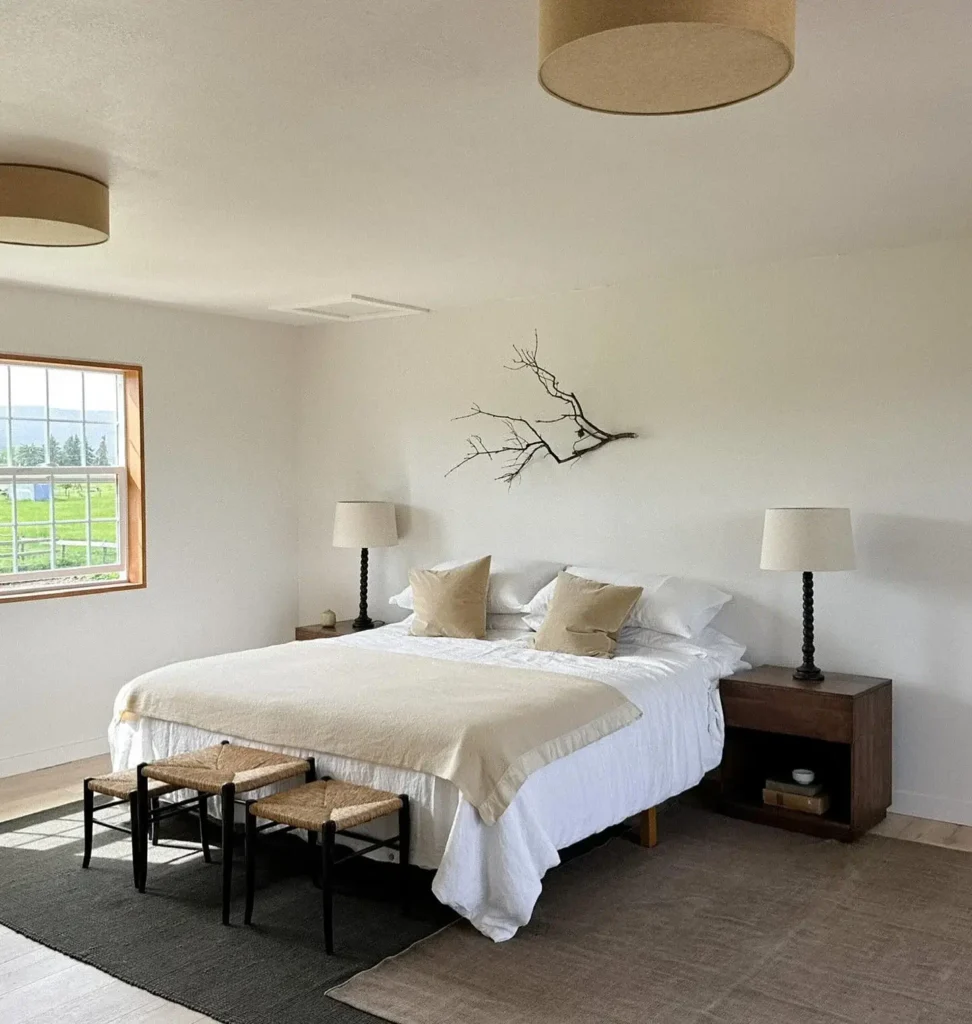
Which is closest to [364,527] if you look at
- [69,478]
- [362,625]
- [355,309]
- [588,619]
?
[362,625]

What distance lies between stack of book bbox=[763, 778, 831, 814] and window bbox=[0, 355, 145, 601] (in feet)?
11.6

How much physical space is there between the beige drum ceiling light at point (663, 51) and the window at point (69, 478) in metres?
4.22

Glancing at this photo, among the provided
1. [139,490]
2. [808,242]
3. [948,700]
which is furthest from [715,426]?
[139,490]

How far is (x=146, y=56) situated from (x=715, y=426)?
3.34 metres

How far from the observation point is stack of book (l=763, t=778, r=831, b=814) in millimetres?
4449

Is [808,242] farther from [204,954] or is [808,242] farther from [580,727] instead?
[204,954]

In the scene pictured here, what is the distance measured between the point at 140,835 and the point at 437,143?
2.58 meters

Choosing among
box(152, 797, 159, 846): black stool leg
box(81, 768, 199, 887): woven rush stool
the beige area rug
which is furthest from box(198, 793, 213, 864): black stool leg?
the beige area rug

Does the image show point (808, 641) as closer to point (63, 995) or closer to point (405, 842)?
point (405, 842)

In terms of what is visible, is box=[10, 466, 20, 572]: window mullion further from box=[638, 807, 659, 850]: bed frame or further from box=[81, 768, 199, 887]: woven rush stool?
box=[638, 807, 659, 850]: bed frame

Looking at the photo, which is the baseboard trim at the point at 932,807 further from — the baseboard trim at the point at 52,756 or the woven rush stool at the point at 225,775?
the baseboard trim at the point at 52,756

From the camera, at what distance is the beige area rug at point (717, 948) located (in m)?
2.96

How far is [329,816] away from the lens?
334cm

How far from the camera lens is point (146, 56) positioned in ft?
8.13
